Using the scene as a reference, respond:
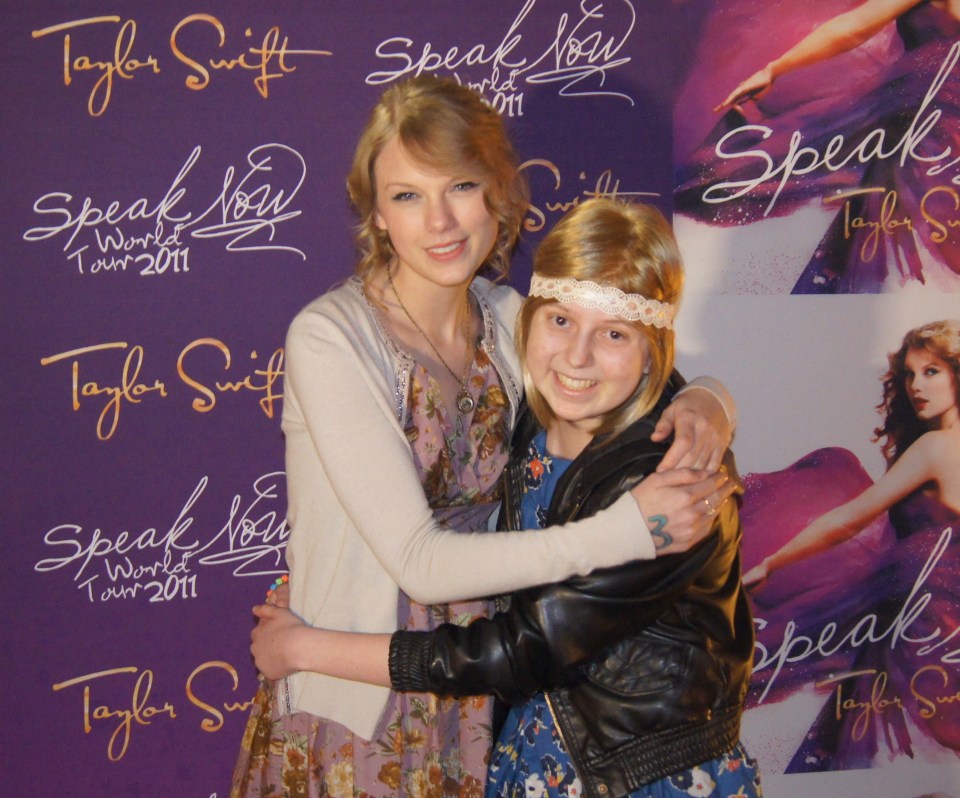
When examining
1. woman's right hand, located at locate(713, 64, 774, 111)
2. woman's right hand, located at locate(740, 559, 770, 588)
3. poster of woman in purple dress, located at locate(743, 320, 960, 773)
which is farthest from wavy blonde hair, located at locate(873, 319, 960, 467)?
woman's right hand, located at locate(713, 64, 774, 111)

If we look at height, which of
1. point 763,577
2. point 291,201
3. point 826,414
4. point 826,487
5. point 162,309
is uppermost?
point 291,201

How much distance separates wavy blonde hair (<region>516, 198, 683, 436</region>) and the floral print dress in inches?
11.3

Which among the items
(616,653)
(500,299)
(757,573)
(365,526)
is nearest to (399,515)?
(365,526)

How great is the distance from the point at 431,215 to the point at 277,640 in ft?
2.78

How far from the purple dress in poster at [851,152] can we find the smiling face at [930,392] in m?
0.23

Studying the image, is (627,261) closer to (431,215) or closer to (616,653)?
(431,215)

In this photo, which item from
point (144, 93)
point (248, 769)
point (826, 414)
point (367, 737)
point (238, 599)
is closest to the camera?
point (367, 737)

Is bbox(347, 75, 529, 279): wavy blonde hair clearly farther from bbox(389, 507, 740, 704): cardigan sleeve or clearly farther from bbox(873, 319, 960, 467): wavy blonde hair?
bbox(873, 319, 960, 467): wavy blonde hair

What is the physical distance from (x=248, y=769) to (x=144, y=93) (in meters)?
1.52

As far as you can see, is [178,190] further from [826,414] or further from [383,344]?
[826,414]

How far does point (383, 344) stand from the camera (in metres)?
1.78

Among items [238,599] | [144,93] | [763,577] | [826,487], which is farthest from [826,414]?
[144,93]

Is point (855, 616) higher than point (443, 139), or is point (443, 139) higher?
point (443, 139)

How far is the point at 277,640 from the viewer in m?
1.79
